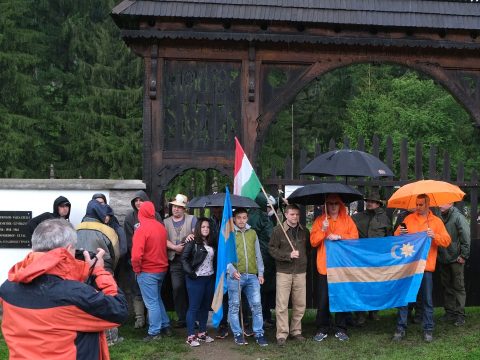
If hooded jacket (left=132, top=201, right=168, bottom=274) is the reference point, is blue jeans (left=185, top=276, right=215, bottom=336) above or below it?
below

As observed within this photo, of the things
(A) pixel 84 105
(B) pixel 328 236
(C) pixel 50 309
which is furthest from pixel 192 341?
(A) pixel 84 105

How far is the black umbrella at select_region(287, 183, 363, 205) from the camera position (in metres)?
6.82

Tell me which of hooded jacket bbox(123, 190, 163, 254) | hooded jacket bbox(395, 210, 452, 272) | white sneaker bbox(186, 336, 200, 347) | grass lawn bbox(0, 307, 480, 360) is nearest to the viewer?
grass lawn bbox(0, 307, 480, 360)

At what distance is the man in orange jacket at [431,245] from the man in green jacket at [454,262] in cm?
66

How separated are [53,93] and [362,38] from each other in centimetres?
2075

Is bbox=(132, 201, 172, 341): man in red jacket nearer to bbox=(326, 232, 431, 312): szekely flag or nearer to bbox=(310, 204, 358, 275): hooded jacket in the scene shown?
bbox=(310, 204, 358, 275): hooded jacket

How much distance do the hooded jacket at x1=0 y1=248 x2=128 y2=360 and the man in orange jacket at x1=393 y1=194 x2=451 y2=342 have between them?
4.86 metres

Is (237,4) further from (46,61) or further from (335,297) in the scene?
(46,61)

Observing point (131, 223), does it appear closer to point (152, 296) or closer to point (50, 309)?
point (152, 296)

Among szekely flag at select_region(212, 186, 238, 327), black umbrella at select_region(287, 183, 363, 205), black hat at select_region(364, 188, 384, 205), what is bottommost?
szekely flag at select_region(212, 186, 238, 327)

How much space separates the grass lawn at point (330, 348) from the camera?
21.2ft

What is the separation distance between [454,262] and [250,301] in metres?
2.99

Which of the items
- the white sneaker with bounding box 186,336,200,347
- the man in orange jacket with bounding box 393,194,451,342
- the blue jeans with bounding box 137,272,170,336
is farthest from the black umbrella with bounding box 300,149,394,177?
the white sneaker with bounding box 186,336,200,347

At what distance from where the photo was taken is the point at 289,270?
23.0ft
